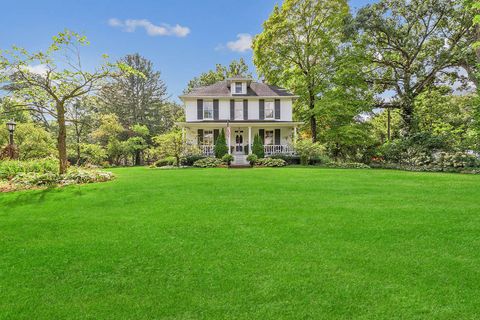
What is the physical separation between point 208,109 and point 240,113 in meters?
2.66

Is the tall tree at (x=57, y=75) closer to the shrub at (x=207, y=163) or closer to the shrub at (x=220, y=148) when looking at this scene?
the shrub at (x=207, y=163)

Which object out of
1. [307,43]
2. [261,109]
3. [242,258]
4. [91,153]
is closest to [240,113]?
[261,109]

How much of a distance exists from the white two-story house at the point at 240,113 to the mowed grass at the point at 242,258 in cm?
1672

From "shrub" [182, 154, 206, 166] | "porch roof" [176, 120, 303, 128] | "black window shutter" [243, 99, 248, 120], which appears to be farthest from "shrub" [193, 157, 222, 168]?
"black window shutter" [243, 99, 248, 120]

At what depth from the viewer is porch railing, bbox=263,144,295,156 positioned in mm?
22156

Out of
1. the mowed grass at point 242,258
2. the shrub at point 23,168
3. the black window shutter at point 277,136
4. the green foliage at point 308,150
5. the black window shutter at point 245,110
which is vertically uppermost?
the black window shutter at point 245,110

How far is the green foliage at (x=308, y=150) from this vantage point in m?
19.8

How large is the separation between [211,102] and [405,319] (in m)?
22.2

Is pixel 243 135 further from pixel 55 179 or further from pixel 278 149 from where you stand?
pixel 55 179

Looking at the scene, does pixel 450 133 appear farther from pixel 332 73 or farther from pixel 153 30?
pixel 153 30

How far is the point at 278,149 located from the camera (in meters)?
22.8

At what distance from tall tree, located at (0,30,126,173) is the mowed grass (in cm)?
540

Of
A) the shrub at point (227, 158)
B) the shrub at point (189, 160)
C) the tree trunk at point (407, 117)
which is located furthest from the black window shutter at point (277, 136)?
the tree trunk at point (407, 117)

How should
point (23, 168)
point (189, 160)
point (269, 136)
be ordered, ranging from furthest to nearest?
point (269, 136), point (189, 160), point (23, 168)
